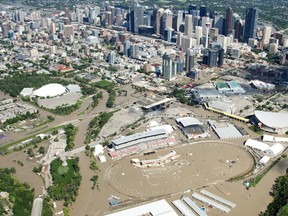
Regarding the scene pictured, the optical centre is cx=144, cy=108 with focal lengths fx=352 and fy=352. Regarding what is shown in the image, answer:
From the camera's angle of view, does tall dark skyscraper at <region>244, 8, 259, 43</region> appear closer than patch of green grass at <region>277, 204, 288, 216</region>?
No

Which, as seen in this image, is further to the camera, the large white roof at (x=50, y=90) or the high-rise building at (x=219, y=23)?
the high-rise building at (x=219, y=23)

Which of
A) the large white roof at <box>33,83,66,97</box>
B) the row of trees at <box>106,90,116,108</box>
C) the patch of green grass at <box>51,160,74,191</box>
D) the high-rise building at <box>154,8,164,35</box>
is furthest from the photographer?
the high-rise building at <box>154,8,164,35</box>

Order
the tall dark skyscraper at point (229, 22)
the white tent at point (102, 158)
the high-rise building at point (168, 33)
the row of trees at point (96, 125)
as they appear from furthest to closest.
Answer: the high-rise building at point (168, 33) → the tall dark skyscraper at point (229, 22) → the row of trees at point (96, 125) → the white tent at point (102, 158)

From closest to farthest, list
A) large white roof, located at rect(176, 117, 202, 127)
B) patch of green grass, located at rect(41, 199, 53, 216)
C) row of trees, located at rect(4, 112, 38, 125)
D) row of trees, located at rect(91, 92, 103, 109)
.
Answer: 1. patch of green grass, located at rect(41, 199, 53, 216)
2. large white roof, located at rect(176, 117, 202, 127)
3. row of trees, located at rect(4, 112, 38, 125)
4. row of trees, located at rect(91, 92, 103, 109)

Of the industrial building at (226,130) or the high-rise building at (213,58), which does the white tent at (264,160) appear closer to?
the industrial building at (226,130)

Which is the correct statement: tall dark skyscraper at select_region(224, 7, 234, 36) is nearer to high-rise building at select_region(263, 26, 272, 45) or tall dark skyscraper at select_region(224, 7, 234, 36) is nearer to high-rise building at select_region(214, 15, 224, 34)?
high-rise building at select_region(214, 15, 224, 34)

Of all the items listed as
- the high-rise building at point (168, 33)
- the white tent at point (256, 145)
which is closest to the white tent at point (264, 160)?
the white tent at point (256, 145)

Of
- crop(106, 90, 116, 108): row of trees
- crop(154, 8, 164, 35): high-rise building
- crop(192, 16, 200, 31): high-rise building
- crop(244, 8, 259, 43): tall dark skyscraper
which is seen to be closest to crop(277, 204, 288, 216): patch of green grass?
crop(106, 90, 116, 108): row of trees
